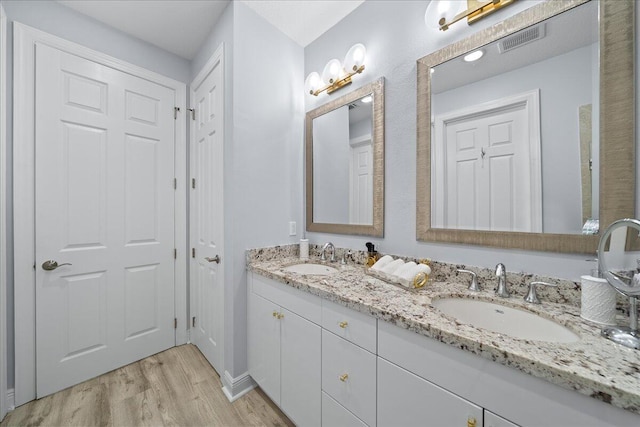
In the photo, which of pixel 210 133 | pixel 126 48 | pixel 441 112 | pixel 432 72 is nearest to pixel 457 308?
pixel 441 112

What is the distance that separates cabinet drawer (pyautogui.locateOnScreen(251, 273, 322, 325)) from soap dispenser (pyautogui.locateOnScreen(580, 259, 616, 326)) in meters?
0.93

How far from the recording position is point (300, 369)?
4.03 feet

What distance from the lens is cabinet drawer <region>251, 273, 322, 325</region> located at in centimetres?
116

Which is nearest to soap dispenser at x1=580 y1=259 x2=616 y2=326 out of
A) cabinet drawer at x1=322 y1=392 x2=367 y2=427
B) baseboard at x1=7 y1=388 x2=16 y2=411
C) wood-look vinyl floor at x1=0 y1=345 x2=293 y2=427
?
cabinet drawer at x1=322 y1=392 x2=367 y2=427

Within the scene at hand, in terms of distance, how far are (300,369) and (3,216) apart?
6.21 ft

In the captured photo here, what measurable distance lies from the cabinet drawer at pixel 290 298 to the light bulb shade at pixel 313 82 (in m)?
1.46

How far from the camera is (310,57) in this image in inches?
78.4

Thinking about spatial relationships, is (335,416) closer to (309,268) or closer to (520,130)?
(309,268)

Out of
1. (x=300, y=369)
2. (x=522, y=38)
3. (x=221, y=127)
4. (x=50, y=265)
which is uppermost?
(x=522, y=38)

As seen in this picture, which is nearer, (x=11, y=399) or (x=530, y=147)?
(x=530, y=147)

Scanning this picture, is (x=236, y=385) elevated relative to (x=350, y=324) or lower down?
lower down

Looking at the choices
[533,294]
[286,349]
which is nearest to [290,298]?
[286,349]

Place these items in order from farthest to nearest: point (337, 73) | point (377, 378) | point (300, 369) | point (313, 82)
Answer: point (313, 82), point (337, 73), point (300, 369), point (377, 378)

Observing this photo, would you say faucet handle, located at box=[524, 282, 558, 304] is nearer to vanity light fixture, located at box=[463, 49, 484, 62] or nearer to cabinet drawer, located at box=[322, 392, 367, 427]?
cabinet drawer, located at box=[322, 392, 367, 427]
